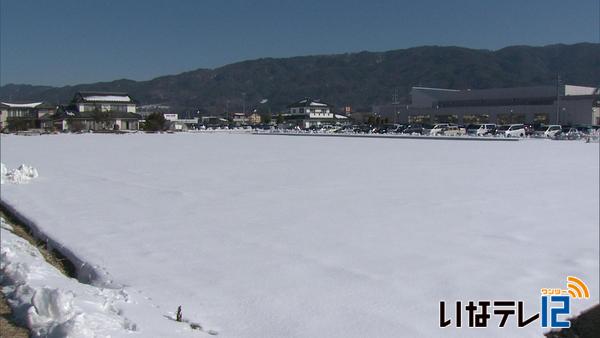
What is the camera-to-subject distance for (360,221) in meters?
7.04

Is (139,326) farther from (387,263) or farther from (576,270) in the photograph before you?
(576,270)

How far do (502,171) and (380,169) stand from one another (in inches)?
115

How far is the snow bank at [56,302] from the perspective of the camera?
3230mm

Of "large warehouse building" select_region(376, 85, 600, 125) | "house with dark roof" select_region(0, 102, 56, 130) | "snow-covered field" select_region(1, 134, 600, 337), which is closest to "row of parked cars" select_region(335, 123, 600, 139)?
"large warehouse building" select_region(376, 85, 600, 125)

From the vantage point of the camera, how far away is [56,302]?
3467 millimetres

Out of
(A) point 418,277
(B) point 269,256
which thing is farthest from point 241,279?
(A) point 418,277

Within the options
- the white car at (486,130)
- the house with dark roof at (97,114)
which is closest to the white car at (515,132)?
the white car at (486,130)

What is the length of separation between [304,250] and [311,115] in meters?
84.0

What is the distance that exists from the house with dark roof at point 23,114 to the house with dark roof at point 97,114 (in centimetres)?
189

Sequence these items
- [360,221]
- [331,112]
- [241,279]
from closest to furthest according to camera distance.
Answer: [241,279], [360,221], [331,112]

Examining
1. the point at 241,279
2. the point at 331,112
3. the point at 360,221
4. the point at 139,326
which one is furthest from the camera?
the point at 331,112

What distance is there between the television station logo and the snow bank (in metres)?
2.26

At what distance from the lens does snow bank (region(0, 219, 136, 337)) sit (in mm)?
3230

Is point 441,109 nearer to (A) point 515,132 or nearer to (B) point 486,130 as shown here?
(B) point 486,130
